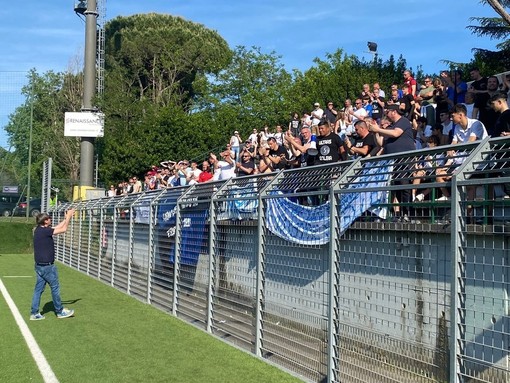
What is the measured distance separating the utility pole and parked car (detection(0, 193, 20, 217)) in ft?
33.8

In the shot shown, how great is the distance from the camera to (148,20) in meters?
61.7

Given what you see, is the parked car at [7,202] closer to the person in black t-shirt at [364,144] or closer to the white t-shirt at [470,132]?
the person in black t-shirt at [364,144]

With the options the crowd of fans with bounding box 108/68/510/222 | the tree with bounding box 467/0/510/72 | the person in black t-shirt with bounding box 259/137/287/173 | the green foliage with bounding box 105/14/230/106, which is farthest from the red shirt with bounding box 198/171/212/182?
the green foliage with bounding box 105/14/230/106

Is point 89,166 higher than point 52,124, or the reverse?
point 52,124

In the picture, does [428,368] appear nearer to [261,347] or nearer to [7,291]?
[261,347]

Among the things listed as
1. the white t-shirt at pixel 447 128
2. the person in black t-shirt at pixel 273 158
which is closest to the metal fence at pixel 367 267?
the white t-shirt at pixel 447 128

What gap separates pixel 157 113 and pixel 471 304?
131 feet

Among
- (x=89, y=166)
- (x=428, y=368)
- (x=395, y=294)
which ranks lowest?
(x=428, y=368)

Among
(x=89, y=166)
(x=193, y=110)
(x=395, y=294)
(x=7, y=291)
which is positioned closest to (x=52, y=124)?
(x=193, y=110)

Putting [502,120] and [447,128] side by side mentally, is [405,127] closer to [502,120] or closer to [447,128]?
[447,128]

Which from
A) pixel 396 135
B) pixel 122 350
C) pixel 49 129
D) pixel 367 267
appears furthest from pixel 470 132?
pixel 49 129

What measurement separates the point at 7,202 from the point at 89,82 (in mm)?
14090

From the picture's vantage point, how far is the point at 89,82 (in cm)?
4253

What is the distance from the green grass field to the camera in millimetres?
7844
